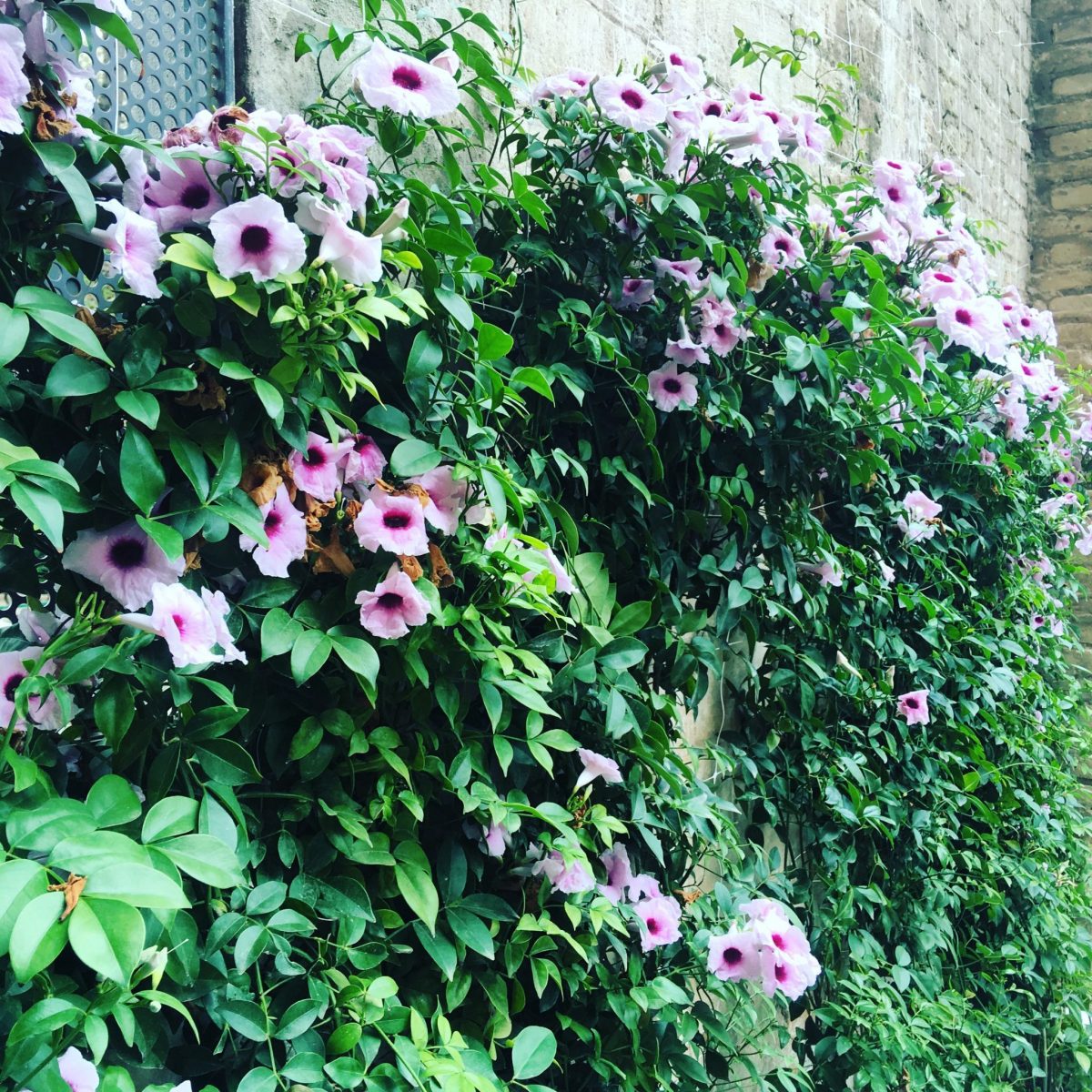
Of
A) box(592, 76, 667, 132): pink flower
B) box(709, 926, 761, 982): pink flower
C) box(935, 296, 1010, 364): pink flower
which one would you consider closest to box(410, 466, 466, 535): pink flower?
box(592, 76, 667, 132): pink flower

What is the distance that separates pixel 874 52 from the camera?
3053mm

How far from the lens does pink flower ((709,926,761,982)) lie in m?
1.48

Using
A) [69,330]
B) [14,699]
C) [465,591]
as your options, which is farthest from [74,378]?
[465,591]

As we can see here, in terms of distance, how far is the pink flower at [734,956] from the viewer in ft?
4.85

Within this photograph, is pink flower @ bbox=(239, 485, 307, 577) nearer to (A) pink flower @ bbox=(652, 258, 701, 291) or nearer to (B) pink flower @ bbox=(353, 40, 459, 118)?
(B) pink flower @ bbox=(353, 40, 459, 118)

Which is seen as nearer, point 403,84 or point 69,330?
point 69,330

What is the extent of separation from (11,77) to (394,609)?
1.85ft

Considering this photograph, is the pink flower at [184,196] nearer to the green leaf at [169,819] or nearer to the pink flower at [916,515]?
the green leaf at [169,819]

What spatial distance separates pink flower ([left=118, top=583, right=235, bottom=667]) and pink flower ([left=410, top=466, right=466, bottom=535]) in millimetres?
309

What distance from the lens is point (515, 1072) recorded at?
1171mm

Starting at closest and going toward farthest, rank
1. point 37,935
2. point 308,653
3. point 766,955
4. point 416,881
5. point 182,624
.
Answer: point 37,935, point 182,624, point 308,653, point 416,881, point 766,955

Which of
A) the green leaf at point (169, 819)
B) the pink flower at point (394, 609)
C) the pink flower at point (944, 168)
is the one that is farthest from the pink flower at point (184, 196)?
the pink flower at point (944, 168)

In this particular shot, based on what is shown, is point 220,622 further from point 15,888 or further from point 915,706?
point 915,706

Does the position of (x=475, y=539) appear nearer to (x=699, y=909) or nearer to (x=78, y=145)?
(x=78, y=145)
